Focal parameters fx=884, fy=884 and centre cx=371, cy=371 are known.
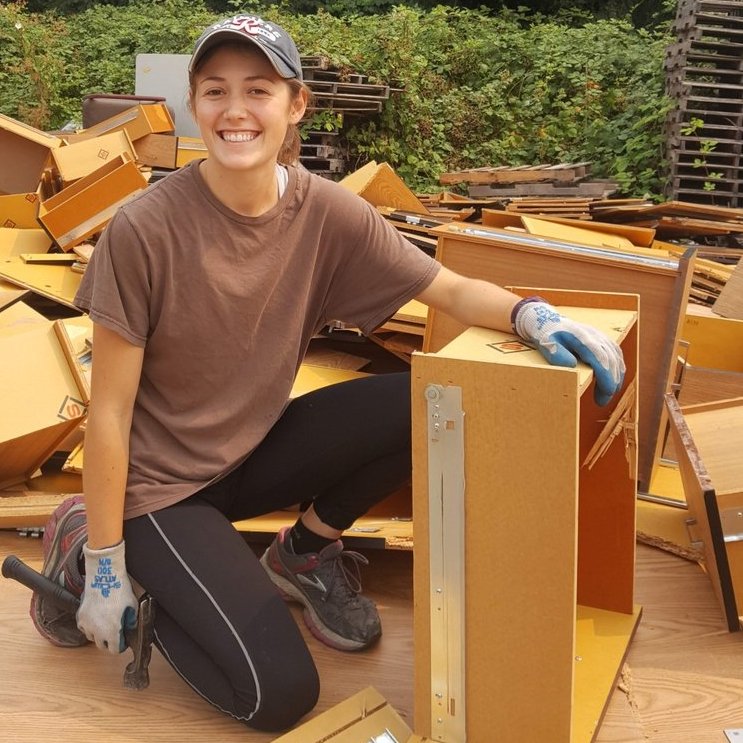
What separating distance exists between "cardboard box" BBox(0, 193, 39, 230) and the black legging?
3.38m

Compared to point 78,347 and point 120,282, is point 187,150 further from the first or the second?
point 120,282

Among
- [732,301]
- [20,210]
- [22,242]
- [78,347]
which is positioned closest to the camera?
[78,347]

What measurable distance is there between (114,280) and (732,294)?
274 cm

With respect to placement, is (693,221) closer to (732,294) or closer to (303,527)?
(732,294)

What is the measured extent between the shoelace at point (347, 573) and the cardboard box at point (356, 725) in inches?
15.0

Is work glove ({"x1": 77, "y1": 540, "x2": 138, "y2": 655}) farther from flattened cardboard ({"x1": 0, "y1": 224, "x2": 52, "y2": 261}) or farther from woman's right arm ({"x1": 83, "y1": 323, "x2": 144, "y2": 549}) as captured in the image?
flattened cardboard ({"x1": 0, "y1": 224, "x2": 52, "y2": 261})

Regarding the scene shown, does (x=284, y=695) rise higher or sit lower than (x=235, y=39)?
lower

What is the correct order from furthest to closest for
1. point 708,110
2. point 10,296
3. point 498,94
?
point 498,94 → point 708,110 → point 10,296

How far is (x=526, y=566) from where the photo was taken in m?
1.59

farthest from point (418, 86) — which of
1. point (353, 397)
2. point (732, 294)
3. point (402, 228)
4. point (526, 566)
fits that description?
point (526, 566)

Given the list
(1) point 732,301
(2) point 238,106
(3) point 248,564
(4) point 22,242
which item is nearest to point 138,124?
(4) point 22,242

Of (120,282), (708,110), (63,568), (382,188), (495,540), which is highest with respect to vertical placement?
(708,110)

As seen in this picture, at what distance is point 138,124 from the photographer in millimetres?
6102

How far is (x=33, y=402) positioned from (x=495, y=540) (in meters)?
1.77
